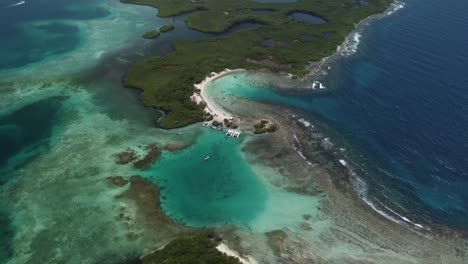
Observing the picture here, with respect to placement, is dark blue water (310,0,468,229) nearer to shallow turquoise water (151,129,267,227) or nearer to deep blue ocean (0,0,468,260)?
deep blue ocean (0,0,468,260)

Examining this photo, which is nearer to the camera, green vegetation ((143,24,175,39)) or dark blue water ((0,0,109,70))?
dark blue water ((0,0,109,70))

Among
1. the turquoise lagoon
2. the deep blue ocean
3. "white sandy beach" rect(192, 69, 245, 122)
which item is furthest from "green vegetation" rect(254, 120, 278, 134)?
the deep blue ocean

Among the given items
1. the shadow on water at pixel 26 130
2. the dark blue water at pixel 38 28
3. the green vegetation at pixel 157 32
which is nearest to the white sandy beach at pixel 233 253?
the shadow on water at pixel 26 130

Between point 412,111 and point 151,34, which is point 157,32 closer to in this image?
point 151,34

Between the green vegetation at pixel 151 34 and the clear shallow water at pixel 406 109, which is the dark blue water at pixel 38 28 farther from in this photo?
the clear shallow water at pixel 406 109

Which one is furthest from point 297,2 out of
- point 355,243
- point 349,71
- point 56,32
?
point 355,243

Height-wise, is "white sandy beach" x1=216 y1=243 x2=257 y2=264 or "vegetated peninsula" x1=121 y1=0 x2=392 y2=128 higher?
"vegetated peninsula" x1=121 y1=0 x2=392 y2=128
